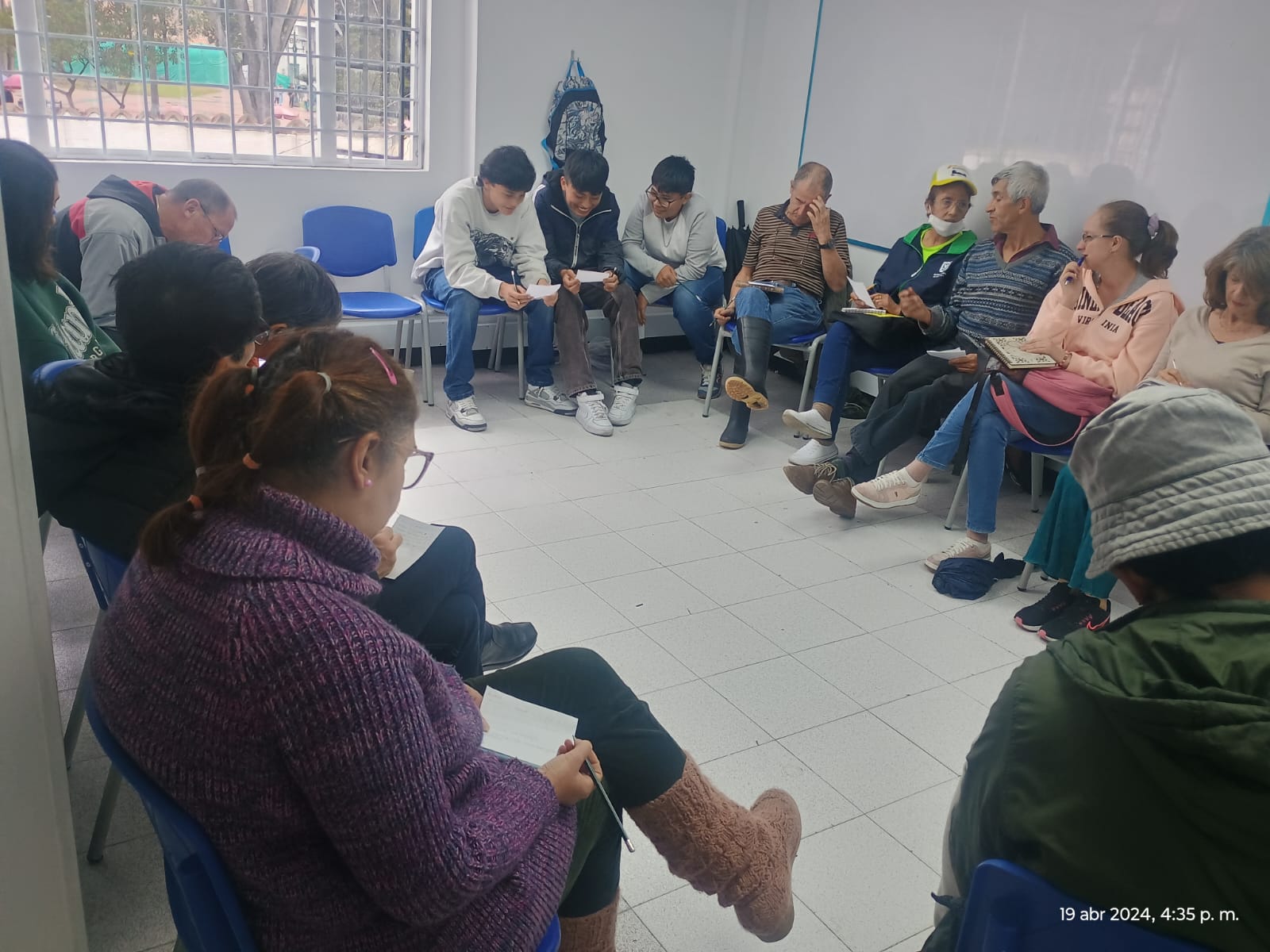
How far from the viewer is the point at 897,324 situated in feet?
13.1

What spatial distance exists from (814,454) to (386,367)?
2990mm

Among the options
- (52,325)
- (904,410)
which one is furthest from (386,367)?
(904,410)

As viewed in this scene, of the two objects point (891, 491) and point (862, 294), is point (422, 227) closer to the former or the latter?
point (862, 294)

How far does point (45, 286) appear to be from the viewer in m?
2.21

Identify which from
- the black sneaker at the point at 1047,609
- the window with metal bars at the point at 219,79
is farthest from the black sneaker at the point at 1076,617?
the window with metal bars at the point at 219,79

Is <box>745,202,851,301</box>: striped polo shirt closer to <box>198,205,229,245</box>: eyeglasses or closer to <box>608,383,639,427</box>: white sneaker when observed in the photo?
<box>608,383,639,427</box>: white sneaker

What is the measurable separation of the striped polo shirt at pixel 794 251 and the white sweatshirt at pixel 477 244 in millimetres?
1064

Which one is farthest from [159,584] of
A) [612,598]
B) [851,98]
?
[851,98]

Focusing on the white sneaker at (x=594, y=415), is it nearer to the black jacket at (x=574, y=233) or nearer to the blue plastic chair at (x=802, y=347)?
the blue plastic chair at (x=802, y=347)

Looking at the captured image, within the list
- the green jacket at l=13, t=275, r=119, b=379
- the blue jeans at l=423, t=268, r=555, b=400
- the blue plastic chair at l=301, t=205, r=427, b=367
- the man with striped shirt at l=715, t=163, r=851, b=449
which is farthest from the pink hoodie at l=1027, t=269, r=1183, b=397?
the green jacket at l=13, t=275, r=119, b=379

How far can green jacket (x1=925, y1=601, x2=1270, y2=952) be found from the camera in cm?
82

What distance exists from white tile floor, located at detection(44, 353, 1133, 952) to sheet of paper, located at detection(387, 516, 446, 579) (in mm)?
689

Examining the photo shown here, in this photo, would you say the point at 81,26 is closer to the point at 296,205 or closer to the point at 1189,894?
the point at 296,205

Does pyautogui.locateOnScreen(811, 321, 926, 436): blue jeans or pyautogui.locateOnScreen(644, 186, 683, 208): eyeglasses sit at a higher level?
pyautogui.locateOnScreen(644, 186, 683, 208): eyeglasses
